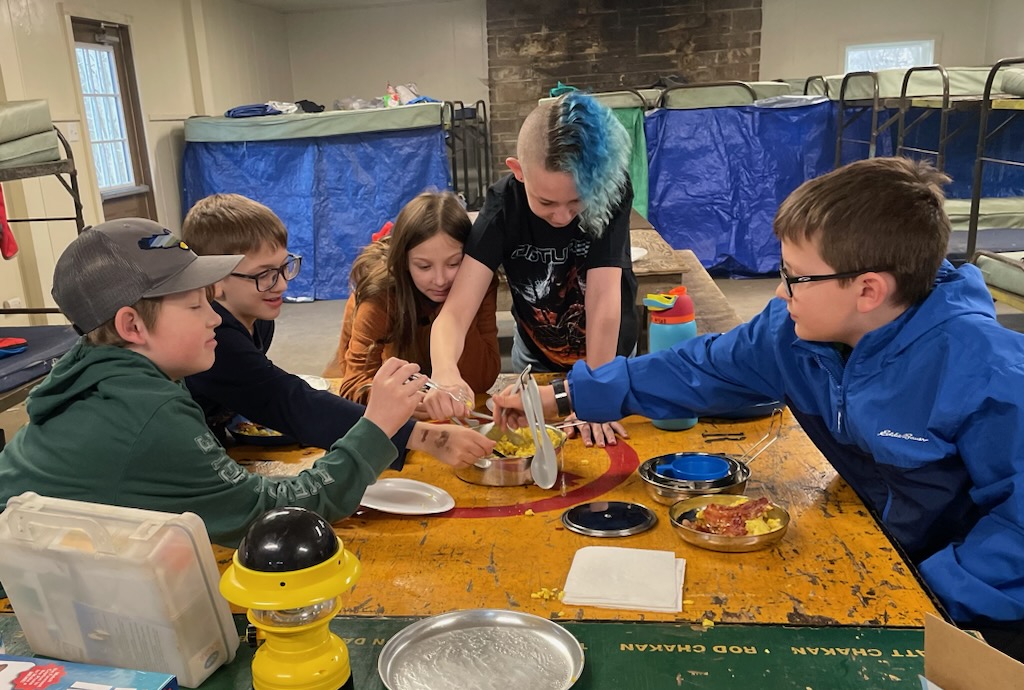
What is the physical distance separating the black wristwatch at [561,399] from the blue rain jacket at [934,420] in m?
0.35

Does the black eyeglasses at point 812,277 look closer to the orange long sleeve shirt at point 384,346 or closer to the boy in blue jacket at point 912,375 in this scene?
the boy in blue jacket at point 912,375

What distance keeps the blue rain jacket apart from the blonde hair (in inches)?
43.2

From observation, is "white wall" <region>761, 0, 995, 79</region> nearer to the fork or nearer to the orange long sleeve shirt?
the orange long sleeve shirt

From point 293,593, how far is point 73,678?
286 millimetres

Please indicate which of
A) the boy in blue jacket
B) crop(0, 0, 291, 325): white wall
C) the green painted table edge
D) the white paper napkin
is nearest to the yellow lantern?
the green painted table edge

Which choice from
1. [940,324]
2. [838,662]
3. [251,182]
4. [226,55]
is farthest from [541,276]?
[226,55]

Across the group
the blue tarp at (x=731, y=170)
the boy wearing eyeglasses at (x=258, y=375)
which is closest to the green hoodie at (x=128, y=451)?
the boy wearing eyeglasses at (x=258, y=375)

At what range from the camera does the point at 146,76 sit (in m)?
7.30

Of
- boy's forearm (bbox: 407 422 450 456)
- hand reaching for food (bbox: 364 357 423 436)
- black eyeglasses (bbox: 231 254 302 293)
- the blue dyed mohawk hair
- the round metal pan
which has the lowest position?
the round metal pan

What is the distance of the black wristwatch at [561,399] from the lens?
71.0 inches

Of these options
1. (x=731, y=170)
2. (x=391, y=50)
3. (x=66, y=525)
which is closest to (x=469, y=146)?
(x=391, y=50)

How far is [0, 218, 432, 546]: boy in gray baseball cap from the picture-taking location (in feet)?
3.82

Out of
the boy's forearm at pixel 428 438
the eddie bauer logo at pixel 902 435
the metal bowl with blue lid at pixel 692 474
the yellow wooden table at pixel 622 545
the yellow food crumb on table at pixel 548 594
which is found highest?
the eddie bauer logo at pixel 902 435

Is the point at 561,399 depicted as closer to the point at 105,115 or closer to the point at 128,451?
the point at 128,451
